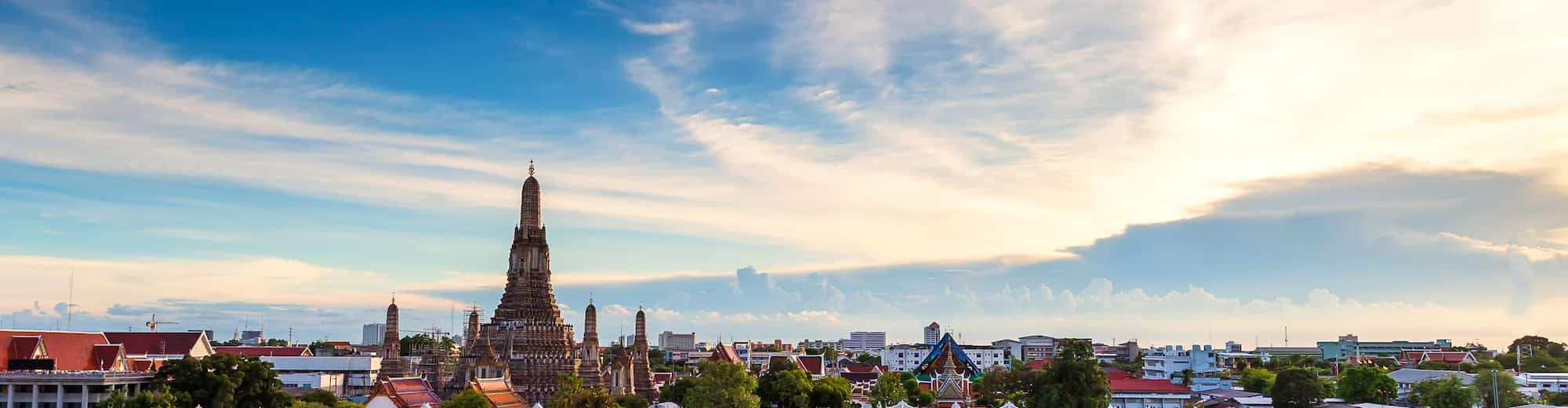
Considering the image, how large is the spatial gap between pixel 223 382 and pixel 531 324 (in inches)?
1774

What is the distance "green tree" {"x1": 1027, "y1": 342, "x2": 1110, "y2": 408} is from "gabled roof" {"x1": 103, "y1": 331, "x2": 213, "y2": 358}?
3068 inches

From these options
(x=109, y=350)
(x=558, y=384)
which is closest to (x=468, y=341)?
(x=558, y=384)

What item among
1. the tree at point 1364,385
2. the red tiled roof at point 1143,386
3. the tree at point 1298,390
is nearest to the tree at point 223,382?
the red tiled roof at point 1143,386

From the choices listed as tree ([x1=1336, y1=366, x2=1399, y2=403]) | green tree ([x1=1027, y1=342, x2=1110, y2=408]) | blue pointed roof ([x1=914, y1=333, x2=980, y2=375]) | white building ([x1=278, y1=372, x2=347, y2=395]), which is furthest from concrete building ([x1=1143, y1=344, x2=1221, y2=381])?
white building ([x1=278, y1=372, x2=347, y2=395])

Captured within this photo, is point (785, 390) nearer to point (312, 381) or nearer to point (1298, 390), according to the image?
point (1298, 390)

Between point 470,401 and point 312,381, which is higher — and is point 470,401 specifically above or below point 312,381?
above

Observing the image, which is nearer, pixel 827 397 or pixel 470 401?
pixel 470 401

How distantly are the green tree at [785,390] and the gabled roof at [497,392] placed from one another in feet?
62.8

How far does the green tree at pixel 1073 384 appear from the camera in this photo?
80312 mm

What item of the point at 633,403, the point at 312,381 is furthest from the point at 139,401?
the point at 312,381

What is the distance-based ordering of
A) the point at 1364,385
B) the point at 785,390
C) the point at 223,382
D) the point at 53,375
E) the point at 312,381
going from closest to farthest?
the point at 223,382 < the point at 53,375 < the point at 785,390 < the point at 1364,385 < the point at 312,381

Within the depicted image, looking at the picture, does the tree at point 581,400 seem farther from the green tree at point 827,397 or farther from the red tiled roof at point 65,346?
the red tiled roof at point 65,346

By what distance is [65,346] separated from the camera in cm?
8950

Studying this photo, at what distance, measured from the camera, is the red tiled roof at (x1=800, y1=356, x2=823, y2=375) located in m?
176
